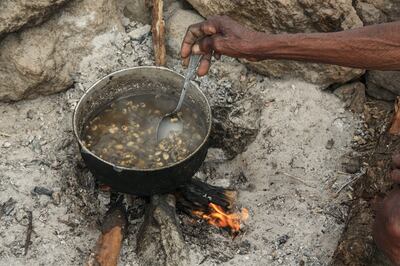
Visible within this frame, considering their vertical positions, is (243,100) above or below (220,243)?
above

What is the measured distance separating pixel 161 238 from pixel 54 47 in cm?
170

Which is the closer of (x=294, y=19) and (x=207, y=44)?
(x=207, y=44)

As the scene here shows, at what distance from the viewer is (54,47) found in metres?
4.26

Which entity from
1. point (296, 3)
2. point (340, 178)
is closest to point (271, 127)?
point (340, 178)

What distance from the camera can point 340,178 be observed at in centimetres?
414

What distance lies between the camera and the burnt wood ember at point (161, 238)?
11.6 ft

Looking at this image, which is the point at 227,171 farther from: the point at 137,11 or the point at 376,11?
the point at 376,11

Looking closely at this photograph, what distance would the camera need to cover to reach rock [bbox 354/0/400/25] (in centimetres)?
426

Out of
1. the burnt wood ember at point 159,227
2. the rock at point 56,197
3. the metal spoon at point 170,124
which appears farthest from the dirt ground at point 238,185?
the metal spoon at point 170,124

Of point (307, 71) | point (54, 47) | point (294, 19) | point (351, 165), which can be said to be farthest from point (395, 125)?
point (54, 47)

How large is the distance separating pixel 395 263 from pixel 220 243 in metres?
1.17

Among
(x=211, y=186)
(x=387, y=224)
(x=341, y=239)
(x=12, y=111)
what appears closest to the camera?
(x=387, y=224)

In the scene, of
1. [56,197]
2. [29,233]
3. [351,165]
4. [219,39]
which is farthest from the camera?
[351,165]

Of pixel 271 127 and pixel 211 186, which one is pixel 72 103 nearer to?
pixel 211 186
